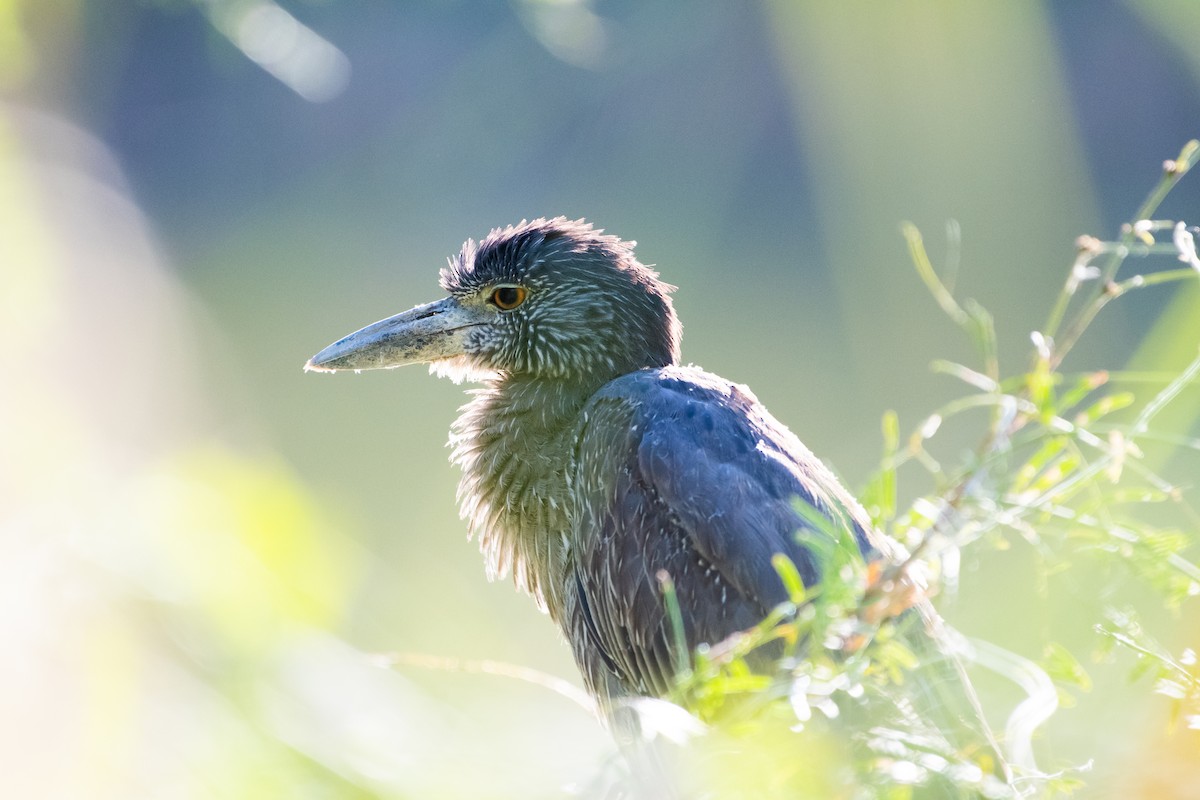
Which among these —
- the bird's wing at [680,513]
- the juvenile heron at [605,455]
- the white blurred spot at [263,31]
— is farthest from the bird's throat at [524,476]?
the white blurred spot at [263,31]

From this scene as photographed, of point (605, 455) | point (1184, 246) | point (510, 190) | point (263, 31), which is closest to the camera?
point (1184, 246)

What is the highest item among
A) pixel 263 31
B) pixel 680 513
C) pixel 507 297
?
pixel 263 31

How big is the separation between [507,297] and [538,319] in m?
0.13

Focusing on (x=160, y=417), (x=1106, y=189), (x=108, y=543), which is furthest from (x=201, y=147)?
(x=108, y=543)

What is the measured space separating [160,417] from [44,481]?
8094 mm

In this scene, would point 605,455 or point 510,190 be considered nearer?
point 605,455

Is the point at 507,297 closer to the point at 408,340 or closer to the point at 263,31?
the point at 408,340

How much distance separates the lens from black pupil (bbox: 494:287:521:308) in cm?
351

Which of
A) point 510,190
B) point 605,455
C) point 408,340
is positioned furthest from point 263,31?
point 510,190

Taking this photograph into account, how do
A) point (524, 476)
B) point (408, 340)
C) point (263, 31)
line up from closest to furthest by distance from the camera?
point (524, 476) → point (408, 340) → point (263, 31)

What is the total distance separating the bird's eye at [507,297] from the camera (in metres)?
3.50

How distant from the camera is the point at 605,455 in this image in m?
3.02

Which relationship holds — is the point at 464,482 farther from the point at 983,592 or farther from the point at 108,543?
the point at 983,592

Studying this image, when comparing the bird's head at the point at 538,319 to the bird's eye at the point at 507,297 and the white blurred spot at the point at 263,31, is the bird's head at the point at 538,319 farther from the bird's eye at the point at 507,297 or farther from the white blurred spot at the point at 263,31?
the white blurred spot at the point at 263,31
